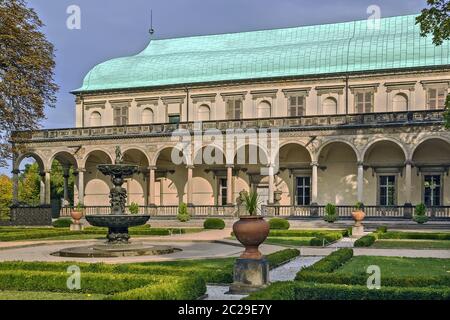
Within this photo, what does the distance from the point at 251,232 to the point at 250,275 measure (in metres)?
0.94

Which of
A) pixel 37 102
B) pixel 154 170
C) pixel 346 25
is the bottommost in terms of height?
pixel 154 170

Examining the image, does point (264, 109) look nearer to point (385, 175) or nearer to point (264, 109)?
point (264, 109)

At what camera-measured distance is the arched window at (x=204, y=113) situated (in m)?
49.8

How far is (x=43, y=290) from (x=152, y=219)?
1249 inches

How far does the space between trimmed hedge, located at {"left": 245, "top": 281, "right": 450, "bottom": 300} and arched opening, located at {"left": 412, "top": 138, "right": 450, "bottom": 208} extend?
102 ft

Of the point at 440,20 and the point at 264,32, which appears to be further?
the point at 264,32

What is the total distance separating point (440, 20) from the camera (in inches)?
903

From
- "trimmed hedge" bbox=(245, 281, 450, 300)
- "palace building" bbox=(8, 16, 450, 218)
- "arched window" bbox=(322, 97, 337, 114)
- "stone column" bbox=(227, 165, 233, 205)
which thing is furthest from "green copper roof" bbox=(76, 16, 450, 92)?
"trimmed hedge" bbox=(245, 281, 450, 300)

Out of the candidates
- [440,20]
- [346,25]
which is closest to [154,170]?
[346,25]

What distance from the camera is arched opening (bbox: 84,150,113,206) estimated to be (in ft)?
168

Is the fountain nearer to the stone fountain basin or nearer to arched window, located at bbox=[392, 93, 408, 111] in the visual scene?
the stone fountain basin

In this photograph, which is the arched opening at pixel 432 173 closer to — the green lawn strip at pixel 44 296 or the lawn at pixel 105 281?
the lawn at pixel 105 281

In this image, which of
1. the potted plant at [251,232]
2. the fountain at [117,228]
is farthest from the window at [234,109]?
the potted plant at [251,232]

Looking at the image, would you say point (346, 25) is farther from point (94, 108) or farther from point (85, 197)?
point (85, 197)
